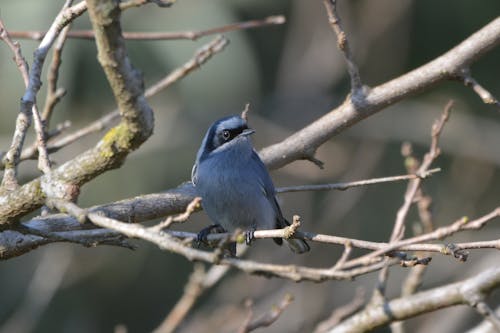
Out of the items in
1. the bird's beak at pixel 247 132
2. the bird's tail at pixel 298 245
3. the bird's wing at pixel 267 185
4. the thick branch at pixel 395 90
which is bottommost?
the bird's tail at pixel 298 245

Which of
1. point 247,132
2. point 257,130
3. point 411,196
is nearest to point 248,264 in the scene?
point 411,196

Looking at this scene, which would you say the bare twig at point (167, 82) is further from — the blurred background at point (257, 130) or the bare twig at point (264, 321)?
the blurred background at point (257, 130)

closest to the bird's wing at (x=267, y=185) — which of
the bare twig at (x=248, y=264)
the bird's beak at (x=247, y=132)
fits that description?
the bird's beak at (x=247, y=132)

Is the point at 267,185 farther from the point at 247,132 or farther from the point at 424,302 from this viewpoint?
the point at 424,302

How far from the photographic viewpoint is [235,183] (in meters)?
4.79

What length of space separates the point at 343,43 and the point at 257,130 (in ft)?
22.8

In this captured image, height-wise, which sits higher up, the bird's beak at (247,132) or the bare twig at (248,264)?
the bird's beak at (247,132)

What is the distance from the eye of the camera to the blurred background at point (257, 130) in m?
9.37

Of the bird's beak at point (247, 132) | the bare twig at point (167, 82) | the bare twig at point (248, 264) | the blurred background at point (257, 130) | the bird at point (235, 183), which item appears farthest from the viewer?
the blurred background at point (257, 130)

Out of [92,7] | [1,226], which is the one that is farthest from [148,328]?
[92,7]

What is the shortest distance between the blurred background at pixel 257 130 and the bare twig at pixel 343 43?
438cm

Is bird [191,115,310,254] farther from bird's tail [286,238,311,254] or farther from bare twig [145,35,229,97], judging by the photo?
bare twig [145,35,229,97]

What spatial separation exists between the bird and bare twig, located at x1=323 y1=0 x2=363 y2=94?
759 mm

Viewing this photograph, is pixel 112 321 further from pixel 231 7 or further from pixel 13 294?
pixel 231 7
